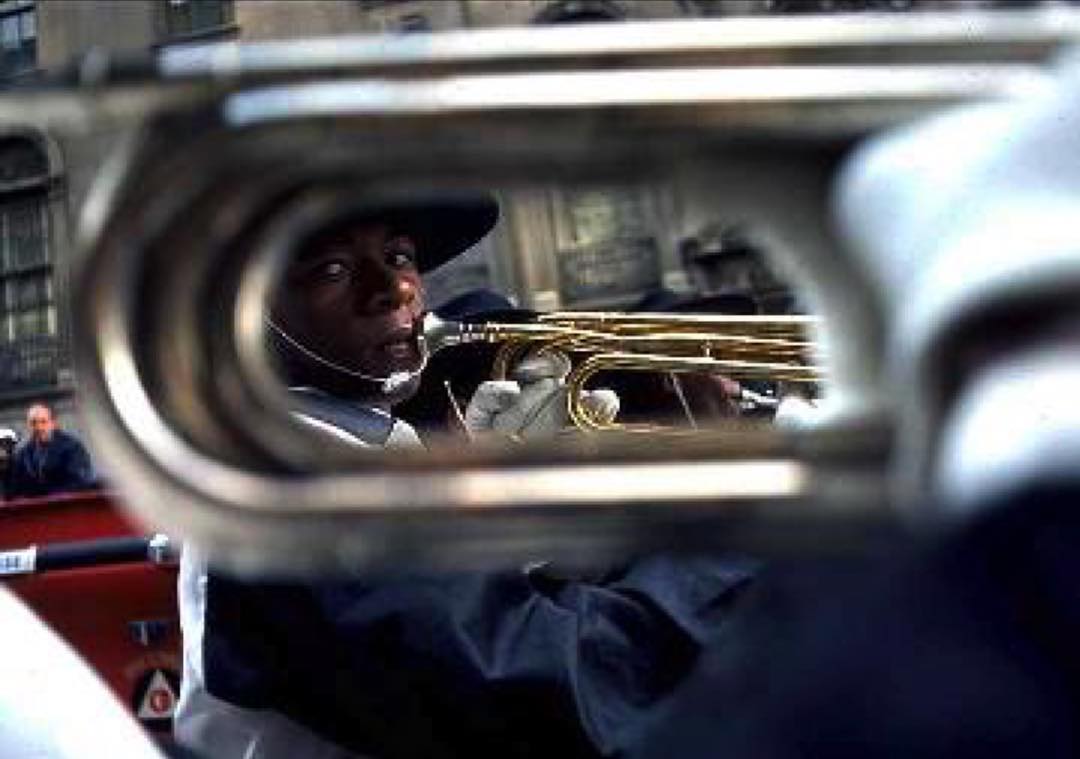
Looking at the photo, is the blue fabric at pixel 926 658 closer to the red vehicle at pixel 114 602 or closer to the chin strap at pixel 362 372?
the chin strap at pixel 362 372

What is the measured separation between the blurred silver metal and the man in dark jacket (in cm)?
416

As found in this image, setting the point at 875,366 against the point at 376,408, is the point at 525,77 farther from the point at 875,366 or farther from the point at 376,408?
the point at 376,408

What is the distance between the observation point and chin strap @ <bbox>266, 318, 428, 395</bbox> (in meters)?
1.92

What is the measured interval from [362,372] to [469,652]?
58 centimetres

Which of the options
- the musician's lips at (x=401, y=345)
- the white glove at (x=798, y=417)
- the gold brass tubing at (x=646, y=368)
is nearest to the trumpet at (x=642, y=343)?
the gold brass tubing at (x=646, y=368)

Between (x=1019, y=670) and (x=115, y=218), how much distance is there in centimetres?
31

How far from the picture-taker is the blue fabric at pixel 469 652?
1.53 m

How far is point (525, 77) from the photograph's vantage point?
49cm

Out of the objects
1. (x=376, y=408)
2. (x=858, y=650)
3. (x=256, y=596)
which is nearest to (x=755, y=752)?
(x=858, y=650)

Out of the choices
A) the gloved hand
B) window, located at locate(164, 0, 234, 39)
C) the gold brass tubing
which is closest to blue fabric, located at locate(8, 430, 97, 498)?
the gloved hand

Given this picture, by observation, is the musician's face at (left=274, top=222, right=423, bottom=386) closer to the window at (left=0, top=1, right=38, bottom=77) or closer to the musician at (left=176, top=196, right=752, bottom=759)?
the musician at (left=176, top=196, right=752, bottom=759)

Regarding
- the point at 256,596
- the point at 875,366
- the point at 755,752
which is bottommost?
the point at 256,596

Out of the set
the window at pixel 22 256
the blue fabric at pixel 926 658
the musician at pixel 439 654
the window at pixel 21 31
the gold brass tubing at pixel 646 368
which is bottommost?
the window at pixel 22 256

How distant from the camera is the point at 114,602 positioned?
9.46ft
